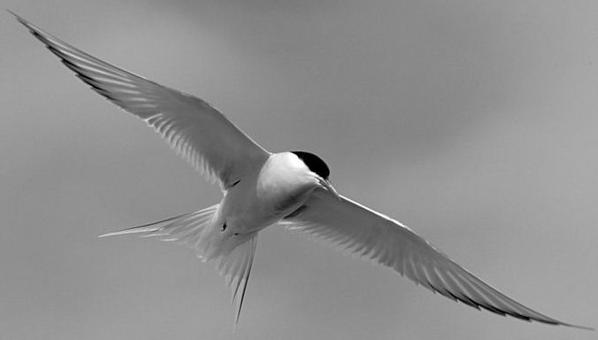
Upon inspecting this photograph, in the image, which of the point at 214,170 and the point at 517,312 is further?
the point at 214,170

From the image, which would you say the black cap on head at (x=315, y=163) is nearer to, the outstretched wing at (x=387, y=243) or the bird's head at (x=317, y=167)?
the bird's head at (x=317, y=167)

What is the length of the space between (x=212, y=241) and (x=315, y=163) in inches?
51.1

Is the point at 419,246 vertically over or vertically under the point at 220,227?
over

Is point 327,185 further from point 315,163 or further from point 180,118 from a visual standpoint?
point 180,118

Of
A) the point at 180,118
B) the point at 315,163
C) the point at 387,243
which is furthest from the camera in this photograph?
the point at 387,243

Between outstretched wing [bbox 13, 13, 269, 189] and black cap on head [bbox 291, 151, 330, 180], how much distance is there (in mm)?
439

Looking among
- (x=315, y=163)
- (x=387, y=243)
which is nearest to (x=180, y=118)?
(x=315, y=163)

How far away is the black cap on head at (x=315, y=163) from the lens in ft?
28.8

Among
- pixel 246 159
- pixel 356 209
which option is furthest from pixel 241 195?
pixel 356 209

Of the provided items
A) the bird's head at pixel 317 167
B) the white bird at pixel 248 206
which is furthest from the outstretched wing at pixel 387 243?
the bird's head at pixel 317 167

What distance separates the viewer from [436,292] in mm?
9273

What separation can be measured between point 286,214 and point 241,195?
1.44 feet

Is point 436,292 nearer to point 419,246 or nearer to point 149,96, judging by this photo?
point 419,246

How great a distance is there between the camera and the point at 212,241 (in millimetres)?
9352
